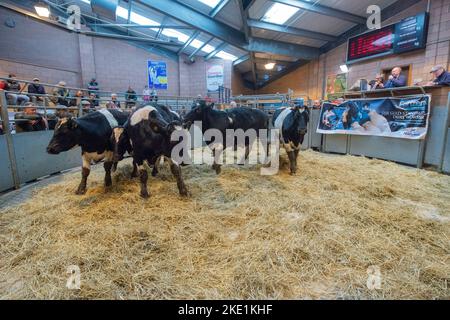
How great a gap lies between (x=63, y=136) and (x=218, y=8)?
7064 mm

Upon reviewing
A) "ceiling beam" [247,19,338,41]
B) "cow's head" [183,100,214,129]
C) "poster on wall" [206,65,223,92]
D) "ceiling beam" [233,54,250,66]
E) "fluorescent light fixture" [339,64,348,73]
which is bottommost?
"cow's head" [183,100,214,129]

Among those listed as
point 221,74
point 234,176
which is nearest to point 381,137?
point 234,176

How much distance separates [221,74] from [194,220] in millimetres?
13057

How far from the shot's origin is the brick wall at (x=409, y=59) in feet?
21.4

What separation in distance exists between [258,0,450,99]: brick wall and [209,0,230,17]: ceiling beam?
18.7ft

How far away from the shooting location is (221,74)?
14.1 metres

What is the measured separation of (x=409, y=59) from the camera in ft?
24.3

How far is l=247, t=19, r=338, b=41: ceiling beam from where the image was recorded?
8453 millimetres

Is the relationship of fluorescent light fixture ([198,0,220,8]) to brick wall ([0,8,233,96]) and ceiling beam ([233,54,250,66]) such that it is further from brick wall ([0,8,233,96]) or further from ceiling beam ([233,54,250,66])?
brick wall ([0,8,233,96])

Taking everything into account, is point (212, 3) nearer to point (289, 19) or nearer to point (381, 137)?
point (289, 19)

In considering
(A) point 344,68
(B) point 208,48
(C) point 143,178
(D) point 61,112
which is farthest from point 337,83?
(D) point 61,112

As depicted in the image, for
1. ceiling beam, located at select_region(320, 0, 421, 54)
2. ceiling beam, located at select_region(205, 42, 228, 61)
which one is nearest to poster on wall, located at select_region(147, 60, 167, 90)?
ceiling beam, located at select_region(205, 42, 228, 61)

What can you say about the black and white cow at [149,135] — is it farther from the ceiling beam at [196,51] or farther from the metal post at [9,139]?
the ceiling beam at [196,51]

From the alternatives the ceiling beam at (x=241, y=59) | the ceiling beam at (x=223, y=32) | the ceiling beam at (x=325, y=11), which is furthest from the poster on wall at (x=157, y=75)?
the ceiling beam at (x=325, y=11)
